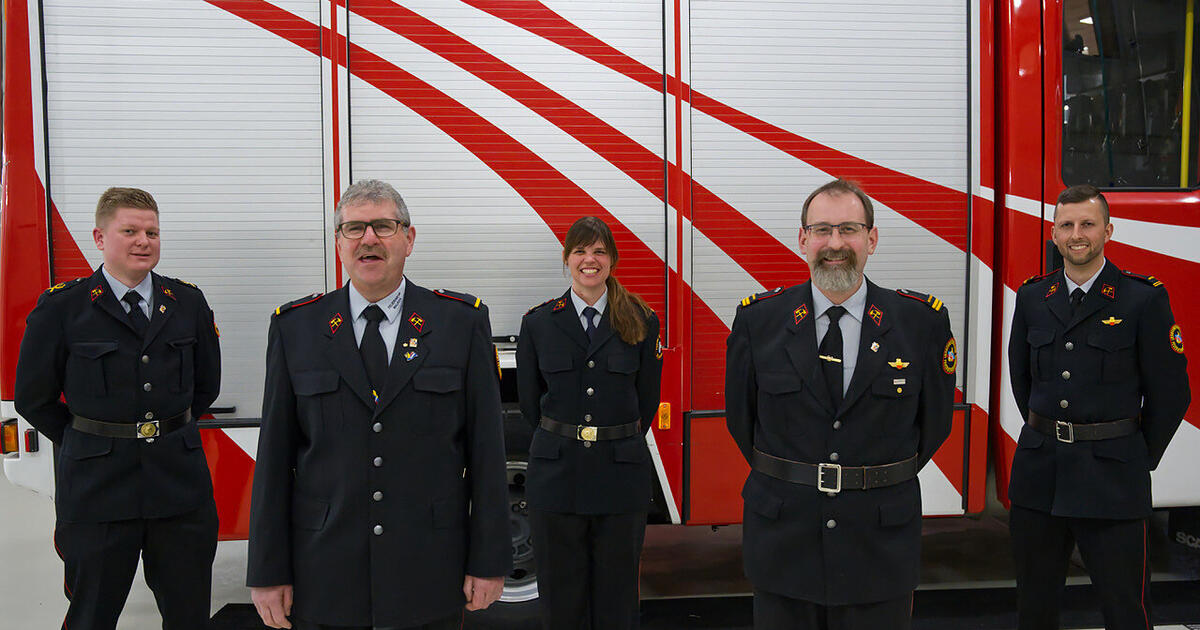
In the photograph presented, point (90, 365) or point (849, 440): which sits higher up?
point (90, 365)

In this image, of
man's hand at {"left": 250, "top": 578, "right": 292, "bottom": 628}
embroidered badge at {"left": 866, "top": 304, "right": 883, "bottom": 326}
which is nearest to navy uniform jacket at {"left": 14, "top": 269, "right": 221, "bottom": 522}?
man's hand at {"left": 250, "top": 578, "right": 292, "bottom": 628}

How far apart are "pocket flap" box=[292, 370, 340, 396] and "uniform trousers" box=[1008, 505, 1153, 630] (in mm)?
2611

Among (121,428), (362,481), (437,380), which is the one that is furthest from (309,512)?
(121,428)

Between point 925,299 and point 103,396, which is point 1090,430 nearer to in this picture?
point 925,299

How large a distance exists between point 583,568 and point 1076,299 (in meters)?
2.11

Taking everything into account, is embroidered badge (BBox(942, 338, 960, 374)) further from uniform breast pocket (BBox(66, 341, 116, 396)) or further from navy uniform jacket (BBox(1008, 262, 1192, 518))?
uniform breast pocket (BBox(66, 341, 116, 396))

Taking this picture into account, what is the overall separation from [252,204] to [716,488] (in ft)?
7.62

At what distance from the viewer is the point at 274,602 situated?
1902mm

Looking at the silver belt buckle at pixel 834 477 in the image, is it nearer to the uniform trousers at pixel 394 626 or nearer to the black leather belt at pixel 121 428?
the uniform trousers at pixel 394 626

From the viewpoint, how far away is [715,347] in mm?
3502

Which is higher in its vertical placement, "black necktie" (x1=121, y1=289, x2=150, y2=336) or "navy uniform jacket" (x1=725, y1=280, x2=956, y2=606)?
"black necktie" (x1=121, y1=289, x2=150, y2=336)

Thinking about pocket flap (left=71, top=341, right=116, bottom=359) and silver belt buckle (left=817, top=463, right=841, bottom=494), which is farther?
pocket flap (left=71, top=341, right=116, bottom=359)

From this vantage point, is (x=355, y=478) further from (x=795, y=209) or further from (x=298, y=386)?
(x=795, y=209)

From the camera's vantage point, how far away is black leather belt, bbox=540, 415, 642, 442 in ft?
9.91
